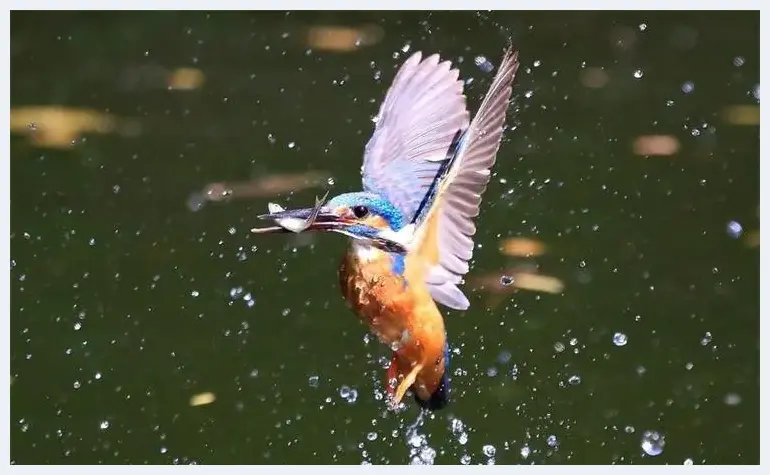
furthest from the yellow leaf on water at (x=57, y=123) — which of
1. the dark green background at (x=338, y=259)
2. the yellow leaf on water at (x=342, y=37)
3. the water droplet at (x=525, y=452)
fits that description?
the water droplet at (x=525, y=452)

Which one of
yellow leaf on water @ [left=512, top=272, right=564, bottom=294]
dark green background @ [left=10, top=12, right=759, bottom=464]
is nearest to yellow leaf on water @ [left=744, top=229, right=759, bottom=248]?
dark green background @ [left=10, top=12, right=759, bottom=464]

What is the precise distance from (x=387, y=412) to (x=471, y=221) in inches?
32.6

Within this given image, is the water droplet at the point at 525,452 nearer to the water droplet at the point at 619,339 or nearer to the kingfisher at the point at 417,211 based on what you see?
the water droplet at the point at 619,339

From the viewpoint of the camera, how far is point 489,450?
72.2 inches

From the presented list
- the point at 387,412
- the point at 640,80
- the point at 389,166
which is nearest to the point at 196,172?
the point at 387,412

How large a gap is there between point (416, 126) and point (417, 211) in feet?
0.31

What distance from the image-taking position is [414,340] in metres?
1.06

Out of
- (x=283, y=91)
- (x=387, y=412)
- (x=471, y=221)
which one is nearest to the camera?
(x=471, y=221)

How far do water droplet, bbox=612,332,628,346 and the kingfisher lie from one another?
2.72 ft

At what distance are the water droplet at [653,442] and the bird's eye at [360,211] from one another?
3.33 feet

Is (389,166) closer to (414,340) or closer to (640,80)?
(414,340)

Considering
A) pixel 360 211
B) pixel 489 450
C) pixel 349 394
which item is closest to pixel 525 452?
pixel 489 450

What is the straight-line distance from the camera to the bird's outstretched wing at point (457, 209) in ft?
3.34

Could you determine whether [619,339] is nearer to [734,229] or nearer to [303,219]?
[734,229]
